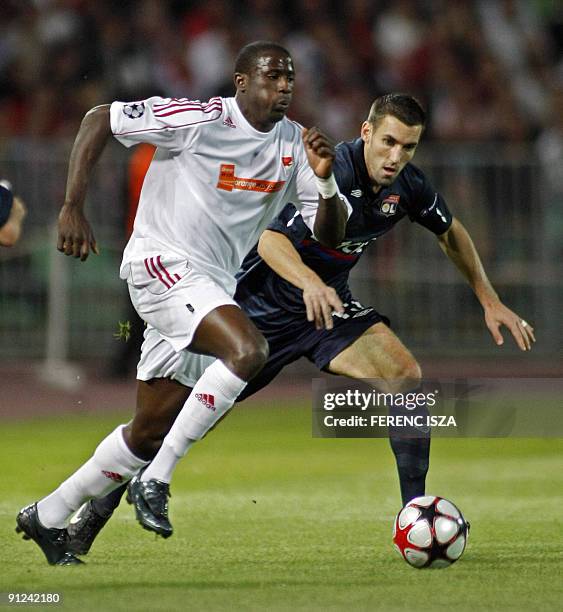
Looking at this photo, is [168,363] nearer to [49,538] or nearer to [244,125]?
[49,538]

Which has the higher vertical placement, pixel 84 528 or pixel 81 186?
pixel 81 186

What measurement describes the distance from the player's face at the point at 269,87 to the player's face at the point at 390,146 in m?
0.68

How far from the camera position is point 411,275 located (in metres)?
16.2

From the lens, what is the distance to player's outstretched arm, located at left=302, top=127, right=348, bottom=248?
648cm

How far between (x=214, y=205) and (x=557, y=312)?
1001 centimetres

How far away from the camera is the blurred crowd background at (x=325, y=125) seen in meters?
15.5

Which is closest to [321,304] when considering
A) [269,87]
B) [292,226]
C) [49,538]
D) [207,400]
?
[207,400]

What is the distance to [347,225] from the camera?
25.0ft

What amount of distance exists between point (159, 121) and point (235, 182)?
48 centimetres

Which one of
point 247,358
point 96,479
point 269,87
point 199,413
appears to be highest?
point 269,87

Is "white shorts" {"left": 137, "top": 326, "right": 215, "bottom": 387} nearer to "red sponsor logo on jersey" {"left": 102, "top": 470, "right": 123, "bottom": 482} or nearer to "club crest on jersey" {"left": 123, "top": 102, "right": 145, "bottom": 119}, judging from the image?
"red sponsor logo on jersey" {"left": 102, "top": 470, "right": 123, "bottom": 482}

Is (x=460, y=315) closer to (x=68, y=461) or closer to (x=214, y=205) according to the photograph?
(x=68, y=461)

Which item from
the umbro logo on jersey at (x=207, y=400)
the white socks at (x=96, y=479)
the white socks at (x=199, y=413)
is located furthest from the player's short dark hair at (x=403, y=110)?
the white socks at (x=96, y=479)

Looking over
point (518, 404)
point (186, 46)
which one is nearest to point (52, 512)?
point (518, 404)
